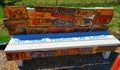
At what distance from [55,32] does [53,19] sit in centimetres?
39

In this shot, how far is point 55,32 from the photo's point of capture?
16.2 feet

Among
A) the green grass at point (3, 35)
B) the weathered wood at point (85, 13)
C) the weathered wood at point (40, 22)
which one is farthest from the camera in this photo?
the green grass at point (3, 35)

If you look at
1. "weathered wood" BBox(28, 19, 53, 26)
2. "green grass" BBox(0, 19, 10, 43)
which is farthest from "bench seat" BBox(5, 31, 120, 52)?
"green grass" BBox(0, 19, 10, 43)

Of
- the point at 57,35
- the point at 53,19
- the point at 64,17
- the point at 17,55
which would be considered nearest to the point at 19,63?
the point at 17,55

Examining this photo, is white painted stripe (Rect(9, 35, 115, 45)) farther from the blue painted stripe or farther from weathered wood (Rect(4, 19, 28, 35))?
weathered wood (Rect(4, 19, 28, 35))

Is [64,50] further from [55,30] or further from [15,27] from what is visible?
[15,27]

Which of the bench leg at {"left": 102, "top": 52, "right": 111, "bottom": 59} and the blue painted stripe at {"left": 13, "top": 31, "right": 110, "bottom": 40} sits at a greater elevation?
the blue painted stripe at {"left": 13, "top": 31, "right": 110, "bottom": 40}

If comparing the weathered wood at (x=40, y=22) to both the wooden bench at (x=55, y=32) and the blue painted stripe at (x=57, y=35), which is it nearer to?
the wooden bench at (x=55, y=32)

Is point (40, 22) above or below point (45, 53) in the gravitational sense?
above

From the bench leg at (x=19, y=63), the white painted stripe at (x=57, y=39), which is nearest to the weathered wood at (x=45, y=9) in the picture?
the white painted stripe at (x=57, y=39)

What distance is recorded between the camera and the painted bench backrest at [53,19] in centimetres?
450

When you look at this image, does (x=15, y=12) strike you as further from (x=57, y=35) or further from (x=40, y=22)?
(x=57, y=35)

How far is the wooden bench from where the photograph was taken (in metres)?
4.36

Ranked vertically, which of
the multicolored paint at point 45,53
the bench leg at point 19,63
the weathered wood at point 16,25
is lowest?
the bench leg at point 19,63
